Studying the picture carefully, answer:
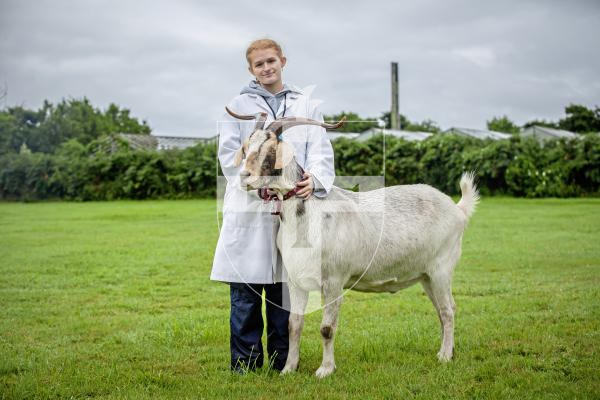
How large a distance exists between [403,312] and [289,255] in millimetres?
3488

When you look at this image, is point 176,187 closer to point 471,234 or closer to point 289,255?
point 471,234

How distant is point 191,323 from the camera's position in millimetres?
7578

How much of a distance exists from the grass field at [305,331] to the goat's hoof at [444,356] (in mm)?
85

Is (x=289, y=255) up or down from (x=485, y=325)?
up

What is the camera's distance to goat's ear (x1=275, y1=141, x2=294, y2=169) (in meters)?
4.71

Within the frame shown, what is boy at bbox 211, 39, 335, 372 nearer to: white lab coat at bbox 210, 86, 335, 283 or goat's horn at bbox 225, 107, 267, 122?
white lab coat at bbox 210, 86, 335, 283

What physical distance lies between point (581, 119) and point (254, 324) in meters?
63.9

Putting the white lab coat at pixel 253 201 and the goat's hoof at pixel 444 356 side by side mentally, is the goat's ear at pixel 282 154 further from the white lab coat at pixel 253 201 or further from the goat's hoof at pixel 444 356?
the goat's hoof at pixel 444 356

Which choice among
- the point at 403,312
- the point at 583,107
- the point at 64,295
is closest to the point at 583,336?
the point at 403,312

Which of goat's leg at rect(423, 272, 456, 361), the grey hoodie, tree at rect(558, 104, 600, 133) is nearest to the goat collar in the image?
the grey hoodie

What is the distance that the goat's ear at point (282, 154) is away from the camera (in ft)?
15.4

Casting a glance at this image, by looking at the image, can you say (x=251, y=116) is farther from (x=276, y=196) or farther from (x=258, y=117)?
(x=276, y=196)

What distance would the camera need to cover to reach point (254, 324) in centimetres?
587

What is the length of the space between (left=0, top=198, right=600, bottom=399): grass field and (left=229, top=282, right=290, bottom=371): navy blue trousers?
21cm
